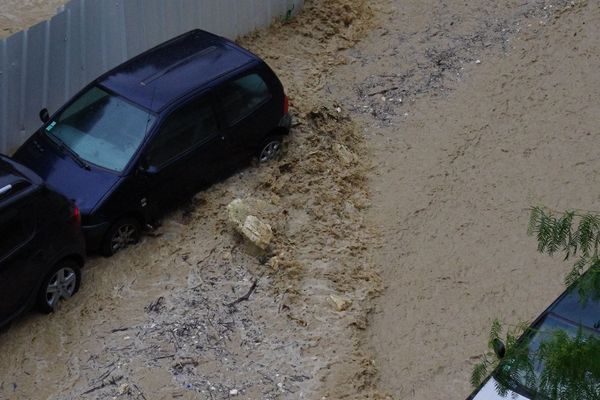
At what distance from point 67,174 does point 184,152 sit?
1210mm

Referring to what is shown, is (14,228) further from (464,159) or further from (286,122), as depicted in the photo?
(464,159)

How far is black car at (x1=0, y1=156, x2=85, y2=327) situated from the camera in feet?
27.9

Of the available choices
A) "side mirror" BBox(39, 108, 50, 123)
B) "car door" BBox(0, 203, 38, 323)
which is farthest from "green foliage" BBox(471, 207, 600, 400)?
"side mirror" BBox(39, 108, 50, 123)

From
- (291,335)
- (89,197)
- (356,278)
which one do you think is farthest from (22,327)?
(356,278)

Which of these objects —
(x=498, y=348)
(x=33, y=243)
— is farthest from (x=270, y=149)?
(x=498, y=348)

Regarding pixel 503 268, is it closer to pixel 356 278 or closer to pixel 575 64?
pixel 356 278

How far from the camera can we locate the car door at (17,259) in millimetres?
8445

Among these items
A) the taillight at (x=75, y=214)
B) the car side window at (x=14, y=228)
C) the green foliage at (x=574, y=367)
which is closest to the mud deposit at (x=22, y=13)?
the taillight at (x=75, y=214)

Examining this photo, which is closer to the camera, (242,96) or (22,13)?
(242,96)

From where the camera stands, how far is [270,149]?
37.3 ft

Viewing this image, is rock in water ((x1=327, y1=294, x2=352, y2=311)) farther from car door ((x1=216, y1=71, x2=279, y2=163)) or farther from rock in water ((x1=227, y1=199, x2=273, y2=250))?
car door ((x1=216, y1=71, x2=279, y2=163))

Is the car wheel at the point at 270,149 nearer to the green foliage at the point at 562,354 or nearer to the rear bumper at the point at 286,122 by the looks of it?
the rear bumper at the point at 286,122

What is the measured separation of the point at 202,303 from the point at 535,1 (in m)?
7.44

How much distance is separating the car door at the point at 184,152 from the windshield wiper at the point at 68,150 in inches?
23.8
